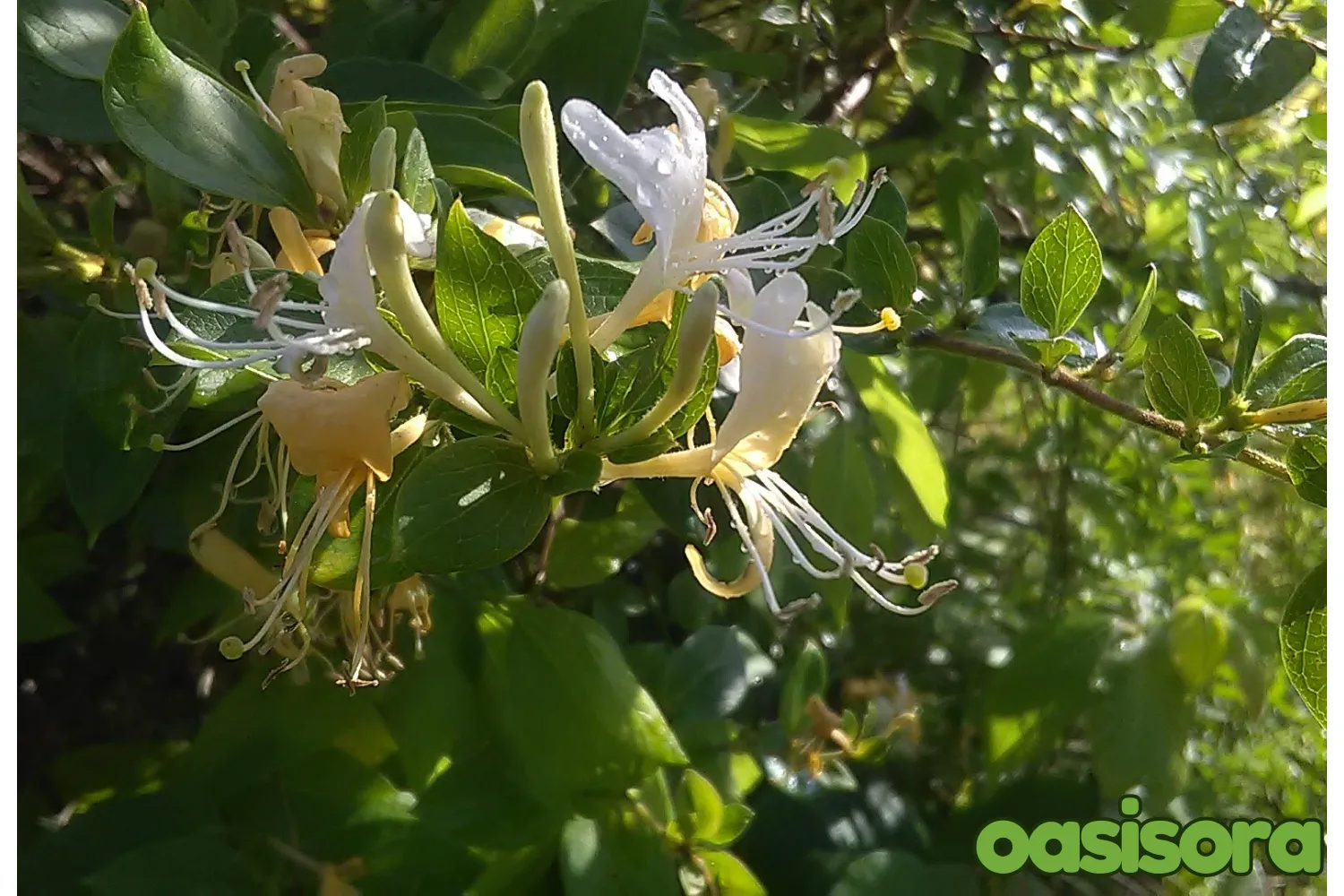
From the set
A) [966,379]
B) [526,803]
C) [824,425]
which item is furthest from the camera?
[966,379]

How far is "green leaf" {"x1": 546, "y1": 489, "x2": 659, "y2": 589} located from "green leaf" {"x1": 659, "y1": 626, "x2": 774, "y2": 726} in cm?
12

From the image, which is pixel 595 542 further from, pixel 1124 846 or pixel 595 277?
pixel 1124 846

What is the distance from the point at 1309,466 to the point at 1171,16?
15.7 inches

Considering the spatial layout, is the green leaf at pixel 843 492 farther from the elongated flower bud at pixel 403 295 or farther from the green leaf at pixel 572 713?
the elongated flower bud at pixel 403 295

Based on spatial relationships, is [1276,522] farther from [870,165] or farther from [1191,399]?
[1191,399]

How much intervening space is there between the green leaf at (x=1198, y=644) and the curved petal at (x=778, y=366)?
2.24 feet

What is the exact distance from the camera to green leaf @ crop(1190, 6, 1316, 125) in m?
0.64

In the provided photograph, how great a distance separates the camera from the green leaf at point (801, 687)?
0.87 m

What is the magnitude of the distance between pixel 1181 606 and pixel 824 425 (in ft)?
1.17

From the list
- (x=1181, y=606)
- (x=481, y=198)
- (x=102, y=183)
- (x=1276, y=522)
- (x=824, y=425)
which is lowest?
(x=1276, y=522)

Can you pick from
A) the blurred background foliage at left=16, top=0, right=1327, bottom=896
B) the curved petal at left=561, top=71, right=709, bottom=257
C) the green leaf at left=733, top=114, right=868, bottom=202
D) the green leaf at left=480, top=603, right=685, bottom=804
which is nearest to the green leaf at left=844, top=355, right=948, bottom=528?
the blurred background foliage at left=16, top=0, right=1327, bottom=896

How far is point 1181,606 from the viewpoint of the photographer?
0.90 m

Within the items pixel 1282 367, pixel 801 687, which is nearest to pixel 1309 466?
pixel 1282 367

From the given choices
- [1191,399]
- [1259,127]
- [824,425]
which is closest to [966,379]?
[824,425]
